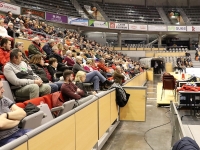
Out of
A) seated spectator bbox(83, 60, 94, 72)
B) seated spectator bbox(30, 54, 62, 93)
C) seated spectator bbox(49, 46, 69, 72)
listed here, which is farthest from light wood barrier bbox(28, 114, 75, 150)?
seated spectator bbox(83, 60, 94, 72)

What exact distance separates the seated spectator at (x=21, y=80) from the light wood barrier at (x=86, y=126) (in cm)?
87

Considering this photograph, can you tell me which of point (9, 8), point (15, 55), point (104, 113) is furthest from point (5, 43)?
point (9, 8)

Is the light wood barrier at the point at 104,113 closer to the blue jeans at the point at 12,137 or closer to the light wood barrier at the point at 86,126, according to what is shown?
the light wood barrier at the point at 86,126

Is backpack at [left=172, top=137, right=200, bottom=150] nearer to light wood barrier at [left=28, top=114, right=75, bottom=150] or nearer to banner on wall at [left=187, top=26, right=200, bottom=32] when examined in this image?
light wood barrier at [left=28, top=114, right=75, bottom=150]

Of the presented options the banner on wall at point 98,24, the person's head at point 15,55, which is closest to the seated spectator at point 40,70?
the person's head at point 15,55

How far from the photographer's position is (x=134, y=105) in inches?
220

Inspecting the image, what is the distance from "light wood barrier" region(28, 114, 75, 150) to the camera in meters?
1.81

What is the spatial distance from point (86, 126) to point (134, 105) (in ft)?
8.68

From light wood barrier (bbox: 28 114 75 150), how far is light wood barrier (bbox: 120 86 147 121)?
3.14 m

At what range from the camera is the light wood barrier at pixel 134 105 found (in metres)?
5.56

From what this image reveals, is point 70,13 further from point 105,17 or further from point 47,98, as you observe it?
point 47,98

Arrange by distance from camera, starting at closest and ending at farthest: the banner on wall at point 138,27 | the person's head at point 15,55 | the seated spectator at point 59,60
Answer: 1. the person's head at point 15,55
2. the seated spectator at point 59,60
3. the banner on wall at point 138,27

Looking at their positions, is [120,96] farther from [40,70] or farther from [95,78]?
[40,70]

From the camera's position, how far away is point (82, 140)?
293cm
